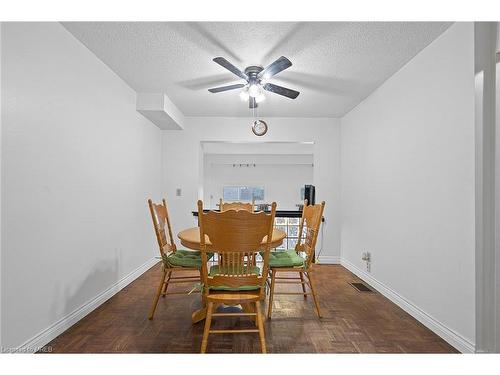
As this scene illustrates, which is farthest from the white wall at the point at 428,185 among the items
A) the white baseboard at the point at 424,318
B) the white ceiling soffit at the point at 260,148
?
the white ceiling soffit at the point at 260,148

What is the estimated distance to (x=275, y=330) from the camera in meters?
2.05

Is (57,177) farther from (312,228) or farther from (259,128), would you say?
(259,128)

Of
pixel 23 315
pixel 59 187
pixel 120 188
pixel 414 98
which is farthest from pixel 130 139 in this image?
pixel 414 98

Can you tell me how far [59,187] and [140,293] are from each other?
1.46 metres

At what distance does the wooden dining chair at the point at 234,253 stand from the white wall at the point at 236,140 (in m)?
2.69

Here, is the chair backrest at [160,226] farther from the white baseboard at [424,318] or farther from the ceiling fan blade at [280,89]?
the white baseboard at [424,318]

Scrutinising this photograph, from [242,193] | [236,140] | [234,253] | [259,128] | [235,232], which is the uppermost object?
[259,128]

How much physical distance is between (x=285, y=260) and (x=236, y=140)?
247 centimetres

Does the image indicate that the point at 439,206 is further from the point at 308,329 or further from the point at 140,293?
the point at 140,293

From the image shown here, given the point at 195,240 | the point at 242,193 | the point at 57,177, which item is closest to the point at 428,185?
the point at 195,240

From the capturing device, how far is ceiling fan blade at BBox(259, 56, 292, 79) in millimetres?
2086

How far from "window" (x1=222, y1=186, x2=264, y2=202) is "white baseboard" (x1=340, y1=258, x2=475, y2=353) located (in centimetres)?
530

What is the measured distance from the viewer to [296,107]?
12.7 ft

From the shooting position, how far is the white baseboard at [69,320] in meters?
1.70
